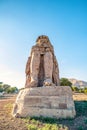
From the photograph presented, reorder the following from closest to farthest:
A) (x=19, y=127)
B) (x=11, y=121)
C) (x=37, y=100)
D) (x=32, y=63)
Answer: (x=19, y=127) < (x=11, y=121) < (x=37, y=100) < (x=32, y=63)

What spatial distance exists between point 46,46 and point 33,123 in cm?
357

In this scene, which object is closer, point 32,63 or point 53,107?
point 53,107

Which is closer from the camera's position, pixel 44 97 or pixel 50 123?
pixel 50 123

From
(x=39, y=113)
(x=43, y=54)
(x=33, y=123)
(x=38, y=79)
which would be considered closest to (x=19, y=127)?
(x=33, y=123)

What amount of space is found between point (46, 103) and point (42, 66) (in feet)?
6.96

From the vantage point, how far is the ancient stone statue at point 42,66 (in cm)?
799

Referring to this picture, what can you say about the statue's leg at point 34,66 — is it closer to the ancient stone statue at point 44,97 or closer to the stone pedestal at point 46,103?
the ancient stone statue at point 44,97

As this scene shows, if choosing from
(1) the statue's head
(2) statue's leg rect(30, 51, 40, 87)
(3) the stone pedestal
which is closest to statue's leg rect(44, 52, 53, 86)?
(2) statue's leg rect(30, 51, 40, 87)

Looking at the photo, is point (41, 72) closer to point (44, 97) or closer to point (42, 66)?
point (42, 66)

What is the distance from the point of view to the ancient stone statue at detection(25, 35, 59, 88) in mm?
7988

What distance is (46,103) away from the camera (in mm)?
6992

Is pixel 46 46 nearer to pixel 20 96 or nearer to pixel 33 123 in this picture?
pixel 20 96

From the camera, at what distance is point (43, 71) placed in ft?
28.1

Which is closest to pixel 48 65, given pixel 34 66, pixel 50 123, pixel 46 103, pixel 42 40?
pixel 34 66
